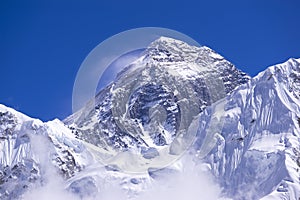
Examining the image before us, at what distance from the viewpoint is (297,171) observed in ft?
655

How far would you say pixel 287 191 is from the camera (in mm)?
191125

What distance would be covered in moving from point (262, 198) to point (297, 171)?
1229 centimetres

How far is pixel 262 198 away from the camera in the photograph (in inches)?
7623

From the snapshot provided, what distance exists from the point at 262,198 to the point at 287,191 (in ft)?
20.4

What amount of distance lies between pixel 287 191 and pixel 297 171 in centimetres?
996
